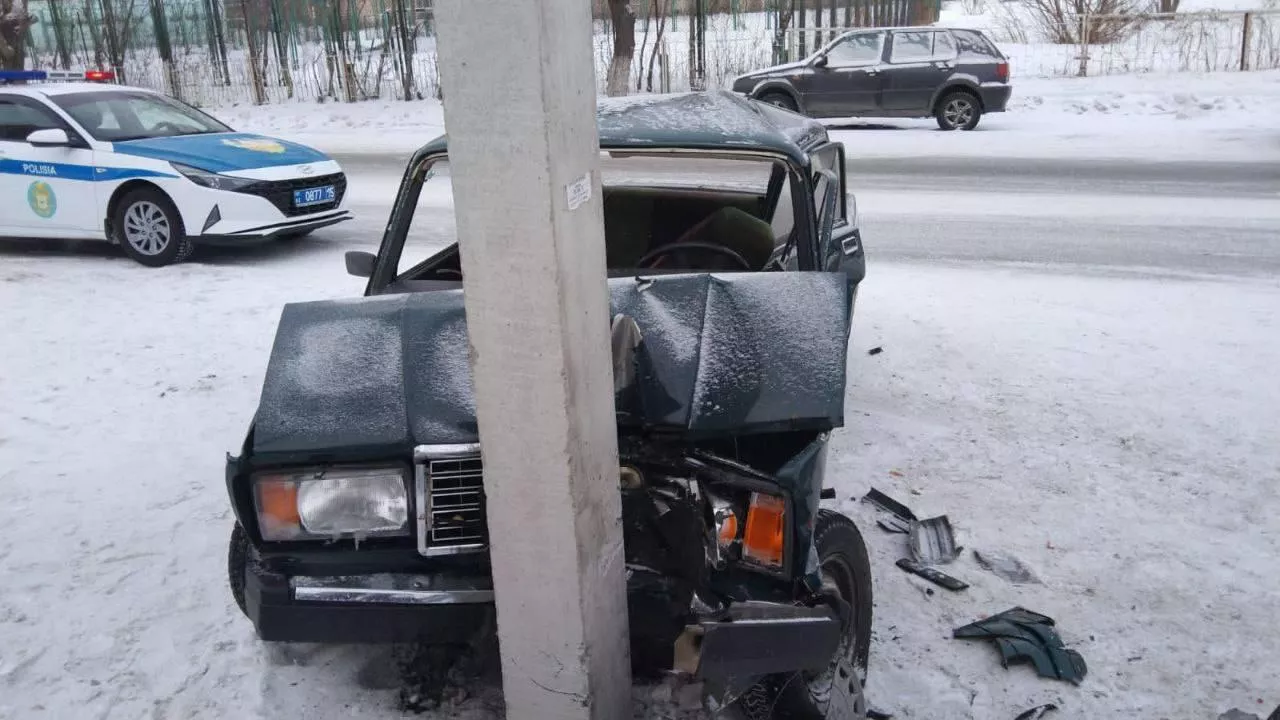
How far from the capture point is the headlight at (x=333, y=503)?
2672mm

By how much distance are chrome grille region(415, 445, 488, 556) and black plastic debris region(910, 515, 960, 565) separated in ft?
6.39

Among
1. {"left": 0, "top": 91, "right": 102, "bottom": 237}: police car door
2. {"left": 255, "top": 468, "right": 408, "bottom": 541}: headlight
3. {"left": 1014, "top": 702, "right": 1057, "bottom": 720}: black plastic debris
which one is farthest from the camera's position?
{"left": 0, "top": 91, "right": 102, "bottom": 237}: police car door

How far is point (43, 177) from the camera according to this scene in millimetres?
8656

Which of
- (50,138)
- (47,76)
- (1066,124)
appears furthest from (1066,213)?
(47,76)

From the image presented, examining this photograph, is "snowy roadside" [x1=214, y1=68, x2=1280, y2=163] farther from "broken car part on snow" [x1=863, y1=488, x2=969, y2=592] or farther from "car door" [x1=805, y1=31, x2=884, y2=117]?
"broken car part on snow" [x1=863, y1=488, x2=969, y2=592]

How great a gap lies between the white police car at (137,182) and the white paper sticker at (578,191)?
22.7ft

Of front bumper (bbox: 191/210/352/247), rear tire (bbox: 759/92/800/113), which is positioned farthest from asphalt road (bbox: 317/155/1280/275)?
rear tire (bbox: 759/92/800/113)

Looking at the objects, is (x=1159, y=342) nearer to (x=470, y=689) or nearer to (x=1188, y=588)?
(x=1188, y=588)

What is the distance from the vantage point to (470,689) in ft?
10.2

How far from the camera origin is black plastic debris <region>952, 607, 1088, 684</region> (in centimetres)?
318

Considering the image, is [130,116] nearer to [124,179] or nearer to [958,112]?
[124,179]

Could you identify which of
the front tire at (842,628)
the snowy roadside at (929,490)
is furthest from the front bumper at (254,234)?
the front tire at (842,628)

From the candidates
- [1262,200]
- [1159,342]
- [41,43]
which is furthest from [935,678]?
[41,43]

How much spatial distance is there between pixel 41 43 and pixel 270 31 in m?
7.96
